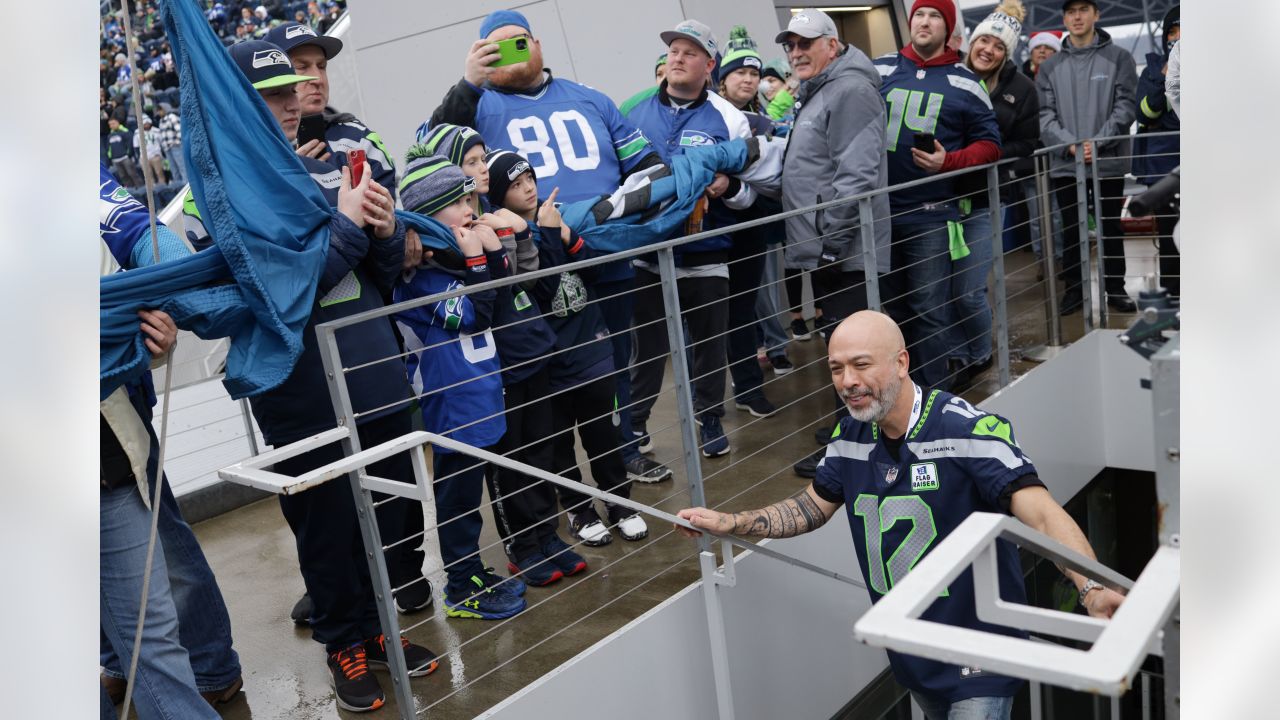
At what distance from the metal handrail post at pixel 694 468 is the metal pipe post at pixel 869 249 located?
99 centimetres

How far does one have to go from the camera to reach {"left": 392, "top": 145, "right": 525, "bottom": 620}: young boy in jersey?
9.57ft

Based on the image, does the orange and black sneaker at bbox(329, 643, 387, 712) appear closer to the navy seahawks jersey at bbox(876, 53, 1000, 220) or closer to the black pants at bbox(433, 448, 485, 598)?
the black pants at bbox(433, 448, 485, 598)

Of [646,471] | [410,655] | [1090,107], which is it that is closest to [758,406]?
[646,471]

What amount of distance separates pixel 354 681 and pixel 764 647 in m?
1.33

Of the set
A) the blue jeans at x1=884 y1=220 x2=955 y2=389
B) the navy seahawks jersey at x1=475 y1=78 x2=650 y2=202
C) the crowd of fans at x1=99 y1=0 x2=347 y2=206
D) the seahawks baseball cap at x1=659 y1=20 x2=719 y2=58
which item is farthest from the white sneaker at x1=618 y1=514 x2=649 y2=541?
the crowd of fans at x1=99 y1=0 x2=347 y2=206

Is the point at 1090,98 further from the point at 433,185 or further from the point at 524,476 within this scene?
the point at 433,185

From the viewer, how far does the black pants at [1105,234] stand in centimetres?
548

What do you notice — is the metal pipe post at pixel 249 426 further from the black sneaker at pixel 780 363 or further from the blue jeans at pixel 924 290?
the blue jeans at pixel 924 290

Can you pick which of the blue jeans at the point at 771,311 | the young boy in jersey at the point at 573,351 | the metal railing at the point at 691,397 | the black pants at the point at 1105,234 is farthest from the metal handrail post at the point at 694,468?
the black pants at the point at 1105,234

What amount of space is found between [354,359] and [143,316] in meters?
0.58
